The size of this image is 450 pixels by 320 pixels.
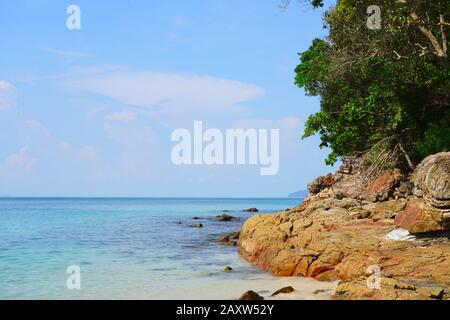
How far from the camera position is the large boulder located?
1505 cm

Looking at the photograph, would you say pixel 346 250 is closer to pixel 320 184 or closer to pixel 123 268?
pixel 123 268

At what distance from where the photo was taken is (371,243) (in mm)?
16750

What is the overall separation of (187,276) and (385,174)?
50.5 ft

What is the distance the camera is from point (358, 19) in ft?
69.5

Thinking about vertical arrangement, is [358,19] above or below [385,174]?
above

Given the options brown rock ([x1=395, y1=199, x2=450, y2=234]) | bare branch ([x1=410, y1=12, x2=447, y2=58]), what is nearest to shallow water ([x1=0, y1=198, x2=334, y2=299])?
brown rock ([x1=395, y1=199, x2=450, y2=234])

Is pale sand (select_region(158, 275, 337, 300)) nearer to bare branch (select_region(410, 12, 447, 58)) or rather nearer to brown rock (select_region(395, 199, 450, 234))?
brown rock (select_region(395, 199, 450, 234))

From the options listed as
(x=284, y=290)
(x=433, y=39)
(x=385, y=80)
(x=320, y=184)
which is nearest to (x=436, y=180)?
(x=284, y=290)

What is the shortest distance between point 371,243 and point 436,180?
3108 millimetres

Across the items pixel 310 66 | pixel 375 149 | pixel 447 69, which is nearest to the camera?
pixel 447 69

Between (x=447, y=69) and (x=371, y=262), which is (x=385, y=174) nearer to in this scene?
(x=447, y=69)
